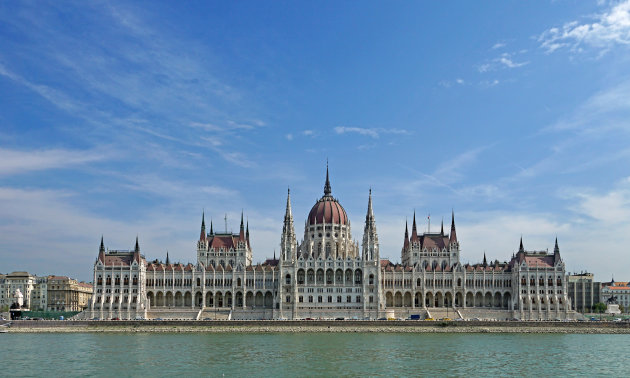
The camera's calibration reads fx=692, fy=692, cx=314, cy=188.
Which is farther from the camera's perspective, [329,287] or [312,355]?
[329,287]

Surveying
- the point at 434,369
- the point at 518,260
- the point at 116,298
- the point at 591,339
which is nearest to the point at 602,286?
the point at 518,260

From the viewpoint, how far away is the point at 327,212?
5344 inches

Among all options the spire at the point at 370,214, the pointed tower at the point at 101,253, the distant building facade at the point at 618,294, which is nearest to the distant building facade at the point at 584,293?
the distant building facade at the point at 618,294

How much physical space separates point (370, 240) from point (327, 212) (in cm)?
1418

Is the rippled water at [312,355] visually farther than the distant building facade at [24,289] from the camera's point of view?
No

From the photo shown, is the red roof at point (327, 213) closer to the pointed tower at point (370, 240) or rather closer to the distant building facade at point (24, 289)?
the pointed tower at point (370, 240)

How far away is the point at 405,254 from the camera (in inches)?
5581

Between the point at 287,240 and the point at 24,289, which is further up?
the point at 287,240

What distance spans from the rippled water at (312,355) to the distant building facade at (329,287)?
84.3ft

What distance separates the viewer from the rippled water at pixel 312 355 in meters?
58.7

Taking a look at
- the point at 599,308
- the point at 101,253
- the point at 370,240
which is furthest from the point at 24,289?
the point at 599,308

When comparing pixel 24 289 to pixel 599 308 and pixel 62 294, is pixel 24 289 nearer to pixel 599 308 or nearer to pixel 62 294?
pixel 62 294

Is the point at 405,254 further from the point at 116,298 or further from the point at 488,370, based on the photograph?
the point at 488,370

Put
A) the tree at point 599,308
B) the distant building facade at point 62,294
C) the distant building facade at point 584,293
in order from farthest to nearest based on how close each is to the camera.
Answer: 1. the distant building facade at point 584,293
2. the distant building facade at point 62,294
3. the tree at point 599,308
